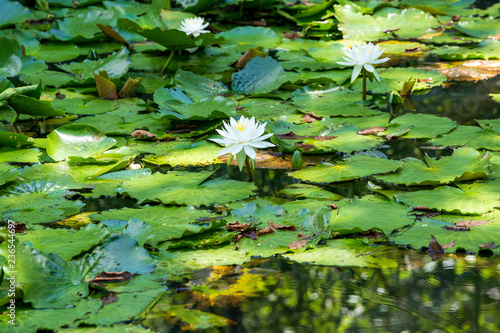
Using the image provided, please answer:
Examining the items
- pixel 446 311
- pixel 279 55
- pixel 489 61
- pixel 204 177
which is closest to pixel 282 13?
pixel 279 55

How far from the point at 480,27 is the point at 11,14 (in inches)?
156

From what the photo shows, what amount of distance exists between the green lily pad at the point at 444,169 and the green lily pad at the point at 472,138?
0.24 meters

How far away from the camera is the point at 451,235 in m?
1.65

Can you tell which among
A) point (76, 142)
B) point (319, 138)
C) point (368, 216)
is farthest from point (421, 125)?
point (76, 142)

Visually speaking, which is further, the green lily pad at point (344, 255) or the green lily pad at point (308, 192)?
the green lily pad at point (308, 192)

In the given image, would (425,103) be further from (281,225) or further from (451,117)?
(281,225)

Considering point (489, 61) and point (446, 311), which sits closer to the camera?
point (446, 311)

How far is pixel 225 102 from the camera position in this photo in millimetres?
2734

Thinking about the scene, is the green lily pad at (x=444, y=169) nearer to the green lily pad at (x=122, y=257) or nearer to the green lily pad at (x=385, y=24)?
the green lily pad at (x=122, y=257)

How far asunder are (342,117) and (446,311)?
168 cm

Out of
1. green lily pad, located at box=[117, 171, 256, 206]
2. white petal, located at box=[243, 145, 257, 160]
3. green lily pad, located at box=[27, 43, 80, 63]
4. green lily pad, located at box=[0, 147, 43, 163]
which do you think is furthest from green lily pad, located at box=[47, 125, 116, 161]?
green lily pad, located at box=[27, 43, 80, 63]

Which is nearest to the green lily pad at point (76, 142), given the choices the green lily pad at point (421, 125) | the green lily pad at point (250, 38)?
the green lily pad at point (421, 125)

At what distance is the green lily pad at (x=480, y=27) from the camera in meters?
4.22

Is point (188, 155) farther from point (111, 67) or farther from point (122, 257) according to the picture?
point (111, 67)
